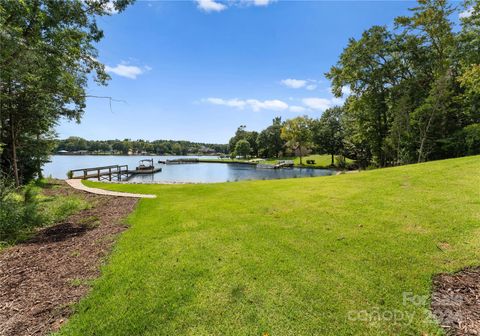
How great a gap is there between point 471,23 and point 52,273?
22.5 metres

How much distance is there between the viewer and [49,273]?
3.53m

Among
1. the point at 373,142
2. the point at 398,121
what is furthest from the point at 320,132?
the point at 398,121

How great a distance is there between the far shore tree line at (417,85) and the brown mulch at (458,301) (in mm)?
11412

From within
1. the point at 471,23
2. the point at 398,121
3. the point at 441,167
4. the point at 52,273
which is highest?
the point at 471,23

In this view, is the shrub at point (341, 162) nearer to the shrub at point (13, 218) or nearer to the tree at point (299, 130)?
the tree at point (299, 130)

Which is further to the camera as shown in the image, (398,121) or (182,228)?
(398,121)

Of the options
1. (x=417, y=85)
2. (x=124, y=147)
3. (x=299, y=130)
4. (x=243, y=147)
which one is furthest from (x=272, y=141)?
(x=124, y=147)

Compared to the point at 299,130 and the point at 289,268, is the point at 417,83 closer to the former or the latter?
the point at 289,268

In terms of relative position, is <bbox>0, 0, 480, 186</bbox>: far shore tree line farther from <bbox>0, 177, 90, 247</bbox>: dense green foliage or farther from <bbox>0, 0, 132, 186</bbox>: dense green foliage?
<bbox>0, 177, 90, 247</bbox>: dense green foliage

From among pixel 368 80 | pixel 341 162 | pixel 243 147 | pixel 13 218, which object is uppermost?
pixel 368 80

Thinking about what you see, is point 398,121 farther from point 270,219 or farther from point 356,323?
point 356,323

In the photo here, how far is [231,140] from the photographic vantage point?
81.3 meters

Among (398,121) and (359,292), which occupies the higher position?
(398,121)

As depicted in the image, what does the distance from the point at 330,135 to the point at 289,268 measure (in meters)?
38.7
